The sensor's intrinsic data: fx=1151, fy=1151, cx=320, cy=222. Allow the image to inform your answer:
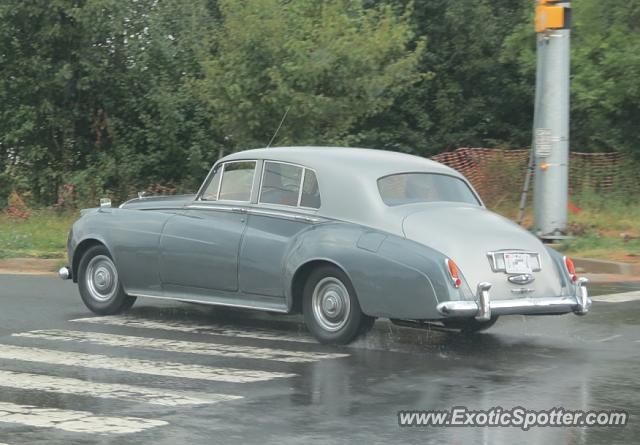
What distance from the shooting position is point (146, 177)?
28.8 metres

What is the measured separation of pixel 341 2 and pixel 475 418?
59.8 ft

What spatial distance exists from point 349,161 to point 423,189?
71 centimetres

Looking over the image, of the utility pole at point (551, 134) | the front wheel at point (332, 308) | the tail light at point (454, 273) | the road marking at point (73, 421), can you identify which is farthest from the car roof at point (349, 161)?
the utility pole at point (551, 134)

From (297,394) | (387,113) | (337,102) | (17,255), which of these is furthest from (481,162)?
(297,394)

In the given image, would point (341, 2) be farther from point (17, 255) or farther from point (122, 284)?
point (122, 284)

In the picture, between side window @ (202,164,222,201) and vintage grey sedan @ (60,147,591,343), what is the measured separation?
0.01m

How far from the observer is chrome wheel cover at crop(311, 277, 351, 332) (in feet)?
32.0

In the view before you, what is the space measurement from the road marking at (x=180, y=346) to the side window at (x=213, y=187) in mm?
1563

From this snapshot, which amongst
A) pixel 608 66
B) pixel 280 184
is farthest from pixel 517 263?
pixel 608 66

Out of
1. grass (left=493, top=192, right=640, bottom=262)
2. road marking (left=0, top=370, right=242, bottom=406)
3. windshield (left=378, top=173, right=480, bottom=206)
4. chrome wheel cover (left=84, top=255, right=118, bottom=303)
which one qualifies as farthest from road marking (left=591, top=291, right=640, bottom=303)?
road marking (left=0, top=370, right=242, bottom=406)

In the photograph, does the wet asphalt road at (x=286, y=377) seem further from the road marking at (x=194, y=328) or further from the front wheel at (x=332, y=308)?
the front wheel at (x=332, y=308)

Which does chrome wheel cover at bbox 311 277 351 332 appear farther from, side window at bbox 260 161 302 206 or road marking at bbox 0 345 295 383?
road marking at bbox 0 345 295 383

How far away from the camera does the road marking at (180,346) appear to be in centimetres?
938

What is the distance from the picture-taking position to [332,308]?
9844mm
